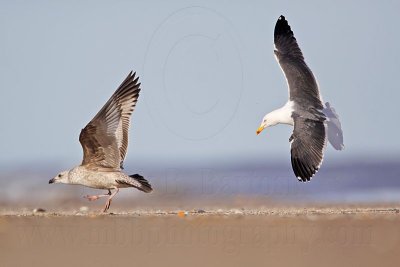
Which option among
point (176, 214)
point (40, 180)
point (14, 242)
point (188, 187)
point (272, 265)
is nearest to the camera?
point (272, 265)

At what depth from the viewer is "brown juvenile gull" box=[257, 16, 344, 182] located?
13359 millimetres

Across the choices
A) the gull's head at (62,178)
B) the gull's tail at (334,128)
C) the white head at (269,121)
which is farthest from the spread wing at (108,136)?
the gull's tail at (334,128)

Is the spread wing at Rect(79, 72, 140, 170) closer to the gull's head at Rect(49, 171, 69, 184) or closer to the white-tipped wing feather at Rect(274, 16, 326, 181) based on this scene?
the gull's head at Rect(49, 171, 69, 184)

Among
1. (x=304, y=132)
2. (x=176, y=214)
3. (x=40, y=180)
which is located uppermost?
(x=40, y=180)

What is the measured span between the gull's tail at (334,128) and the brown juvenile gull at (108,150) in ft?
8.89

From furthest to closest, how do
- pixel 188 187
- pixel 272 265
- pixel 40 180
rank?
1. pixel 40 180
2. pixel 188 187
3. pixel 272 265

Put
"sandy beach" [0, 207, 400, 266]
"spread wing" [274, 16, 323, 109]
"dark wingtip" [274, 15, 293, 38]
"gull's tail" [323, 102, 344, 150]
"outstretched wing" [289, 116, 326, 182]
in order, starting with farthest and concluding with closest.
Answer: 1. "dark wingtip" [274, 15, 293, 38]
2. "gull's tail" [323, 102, 344, 150]
3. "spread wing" [274, 16, 323, 109]
4. "outstretched wing" [289, 116, 326, 182]
5. "sandy beach" [0, 207, 400, 266]

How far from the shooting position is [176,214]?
13359mm

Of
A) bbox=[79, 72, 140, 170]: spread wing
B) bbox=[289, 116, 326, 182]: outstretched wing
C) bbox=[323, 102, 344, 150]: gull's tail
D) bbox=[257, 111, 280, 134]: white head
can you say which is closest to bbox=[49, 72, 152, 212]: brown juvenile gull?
bbox=[79, 72, 140, 170]: spread wing

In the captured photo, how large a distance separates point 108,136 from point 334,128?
3.28 meters

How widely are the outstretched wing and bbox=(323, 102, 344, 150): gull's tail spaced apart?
0.85 metres

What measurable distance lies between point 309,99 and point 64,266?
4.51 m

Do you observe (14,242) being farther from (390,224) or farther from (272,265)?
(390,224)

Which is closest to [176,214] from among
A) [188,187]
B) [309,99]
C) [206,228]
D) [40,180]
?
[206,228]
